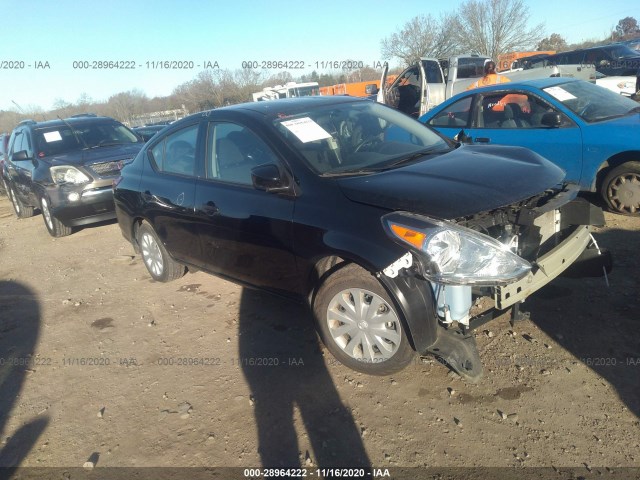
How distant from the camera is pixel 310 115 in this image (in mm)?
3553

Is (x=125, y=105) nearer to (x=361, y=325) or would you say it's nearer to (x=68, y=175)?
A: (x=68, y=175)

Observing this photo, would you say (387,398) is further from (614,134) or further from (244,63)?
(244,63)

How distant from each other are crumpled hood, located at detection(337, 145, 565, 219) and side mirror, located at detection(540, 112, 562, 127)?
2252 millimetres

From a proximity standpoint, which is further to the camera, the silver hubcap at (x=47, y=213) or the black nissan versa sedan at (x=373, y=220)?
the silver hubcap at (x=47, y=213)

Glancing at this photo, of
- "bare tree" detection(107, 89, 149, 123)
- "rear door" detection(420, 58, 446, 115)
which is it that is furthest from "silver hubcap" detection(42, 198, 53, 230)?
"bare tree" detection(107, 89, 149, 123)

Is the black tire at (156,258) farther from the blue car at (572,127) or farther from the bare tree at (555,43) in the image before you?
the bare tree at (555,43)

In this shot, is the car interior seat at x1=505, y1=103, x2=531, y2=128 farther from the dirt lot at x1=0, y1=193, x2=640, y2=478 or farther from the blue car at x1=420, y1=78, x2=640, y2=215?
the dirt lot at x1=0, y1=193, x2=640, y2=478

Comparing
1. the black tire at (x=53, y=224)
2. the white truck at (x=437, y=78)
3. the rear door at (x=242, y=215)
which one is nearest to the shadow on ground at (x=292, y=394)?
the rear door at (x=242, y=215)

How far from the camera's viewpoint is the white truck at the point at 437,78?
394 inches

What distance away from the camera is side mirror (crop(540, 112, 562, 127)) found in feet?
16.8

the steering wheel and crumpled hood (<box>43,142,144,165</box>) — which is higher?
the steering wheel

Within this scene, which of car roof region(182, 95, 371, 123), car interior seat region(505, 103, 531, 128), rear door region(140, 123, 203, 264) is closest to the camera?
car roof region(182, 95, 371, 123)

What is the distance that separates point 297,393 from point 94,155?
5911 millimetres

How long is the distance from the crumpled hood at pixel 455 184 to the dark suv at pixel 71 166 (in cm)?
532
